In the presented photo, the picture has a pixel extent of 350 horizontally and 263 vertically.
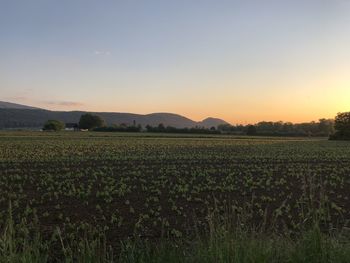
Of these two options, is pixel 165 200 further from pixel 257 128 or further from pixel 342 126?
pixel 257 128

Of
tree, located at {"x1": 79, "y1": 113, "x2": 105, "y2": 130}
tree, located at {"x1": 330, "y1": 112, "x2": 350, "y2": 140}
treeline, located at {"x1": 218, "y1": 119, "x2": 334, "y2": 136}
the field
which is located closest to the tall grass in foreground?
the field

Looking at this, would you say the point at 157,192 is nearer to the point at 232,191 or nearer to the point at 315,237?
the point at 232,191

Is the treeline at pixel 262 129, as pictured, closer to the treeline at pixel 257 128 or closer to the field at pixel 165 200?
the treeline at pixel 257 128

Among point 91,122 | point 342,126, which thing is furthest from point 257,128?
point 342,126

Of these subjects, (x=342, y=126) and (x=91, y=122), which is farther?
(x=91, y=122)

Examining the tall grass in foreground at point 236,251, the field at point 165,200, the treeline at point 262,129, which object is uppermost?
the treeline at point 262,129

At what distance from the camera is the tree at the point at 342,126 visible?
92.8 metres

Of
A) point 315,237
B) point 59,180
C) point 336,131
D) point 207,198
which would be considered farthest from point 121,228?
point 336,131

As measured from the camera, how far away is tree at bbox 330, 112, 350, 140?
9281cm

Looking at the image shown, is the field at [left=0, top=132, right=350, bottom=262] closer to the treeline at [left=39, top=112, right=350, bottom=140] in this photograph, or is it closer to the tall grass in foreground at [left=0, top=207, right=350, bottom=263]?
the tall grass in foreground at [left=0, top=207, right=350, bottom=263]

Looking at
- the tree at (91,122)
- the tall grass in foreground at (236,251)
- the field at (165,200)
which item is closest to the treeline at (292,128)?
the tree at (91,122)

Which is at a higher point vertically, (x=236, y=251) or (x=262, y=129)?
(x=262, y=129)

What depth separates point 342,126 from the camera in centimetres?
9356

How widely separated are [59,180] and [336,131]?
8424cm
